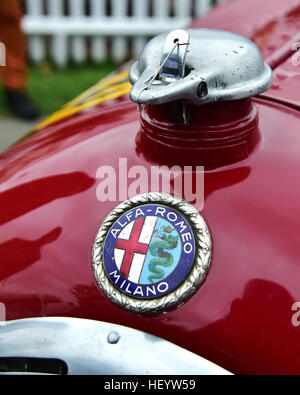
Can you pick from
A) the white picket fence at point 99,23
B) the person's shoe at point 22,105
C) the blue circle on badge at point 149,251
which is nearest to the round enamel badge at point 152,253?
the blue circle on badge at point 149,251

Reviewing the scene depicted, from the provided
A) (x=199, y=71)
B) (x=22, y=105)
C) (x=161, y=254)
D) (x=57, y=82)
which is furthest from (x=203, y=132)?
(x=57, y=82)

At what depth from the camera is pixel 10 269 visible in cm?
106

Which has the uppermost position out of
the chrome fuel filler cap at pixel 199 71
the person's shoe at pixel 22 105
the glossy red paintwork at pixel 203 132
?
the chrome fuel filler cap at pixel 199 71

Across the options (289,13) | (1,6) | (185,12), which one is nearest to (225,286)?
(289,13)

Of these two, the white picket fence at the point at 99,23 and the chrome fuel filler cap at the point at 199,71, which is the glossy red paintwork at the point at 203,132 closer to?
the chrome fuel filler cap at the point at 199,71

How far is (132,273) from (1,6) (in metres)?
3.64

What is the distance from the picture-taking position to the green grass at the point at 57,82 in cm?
469

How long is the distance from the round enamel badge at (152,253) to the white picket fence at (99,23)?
4.36 m

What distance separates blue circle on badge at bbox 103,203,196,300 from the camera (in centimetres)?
95

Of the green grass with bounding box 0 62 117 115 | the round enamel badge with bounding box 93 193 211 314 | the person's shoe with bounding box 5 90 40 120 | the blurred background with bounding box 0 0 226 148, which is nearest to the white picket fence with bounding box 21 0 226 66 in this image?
the blurred background with bounding box 0 0 226 148

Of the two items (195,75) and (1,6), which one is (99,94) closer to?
(195,75)

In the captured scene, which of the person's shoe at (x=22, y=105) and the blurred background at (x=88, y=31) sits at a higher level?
the blurred background at (x=88, y=31)

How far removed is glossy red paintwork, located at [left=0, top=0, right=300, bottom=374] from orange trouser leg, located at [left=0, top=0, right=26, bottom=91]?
3321mm

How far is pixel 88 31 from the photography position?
17.3 ft
